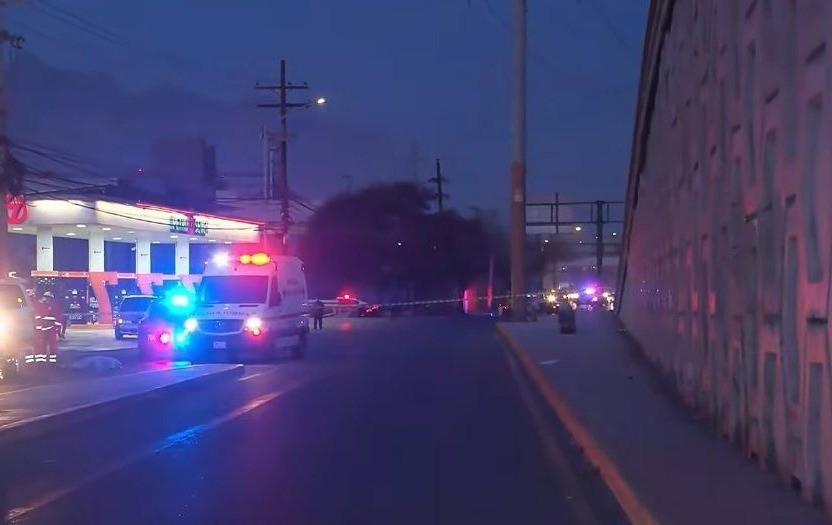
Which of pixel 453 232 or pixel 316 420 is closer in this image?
pixel 316 420

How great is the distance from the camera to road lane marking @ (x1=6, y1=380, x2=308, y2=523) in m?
9.68

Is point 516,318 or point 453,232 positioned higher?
point 453,232

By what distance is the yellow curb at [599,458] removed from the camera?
8.81 metres

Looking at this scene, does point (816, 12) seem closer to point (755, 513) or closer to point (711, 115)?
point (755, 513)

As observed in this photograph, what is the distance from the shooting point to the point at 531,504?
9.81 meters

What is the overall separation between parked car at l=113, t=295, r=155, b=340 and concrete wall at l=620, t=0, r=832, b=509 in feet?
95.4

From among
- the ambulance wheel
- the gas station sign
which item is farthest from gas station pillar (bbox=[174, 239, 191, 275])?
the ambulance wheel

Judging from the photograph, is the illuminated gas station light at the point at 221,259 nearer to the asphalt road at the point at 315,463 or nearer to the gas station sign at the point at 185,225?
the asphalt road at the point at 315,463

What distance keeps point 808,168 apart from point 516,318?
3810 cm

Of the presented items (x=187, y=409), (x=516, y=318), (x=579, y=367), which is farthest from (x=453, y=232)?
(x=187, y=409)

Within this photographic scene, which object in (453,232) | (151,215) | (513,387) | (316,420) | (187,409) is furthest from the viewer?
(453,232)

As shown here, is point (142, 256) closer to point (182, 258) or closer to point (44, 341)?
point (182, 258)

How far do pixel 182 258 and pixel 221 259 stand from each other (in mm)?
37389

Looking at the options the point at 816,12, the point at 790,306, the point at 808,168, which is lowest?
the point at 790,306
